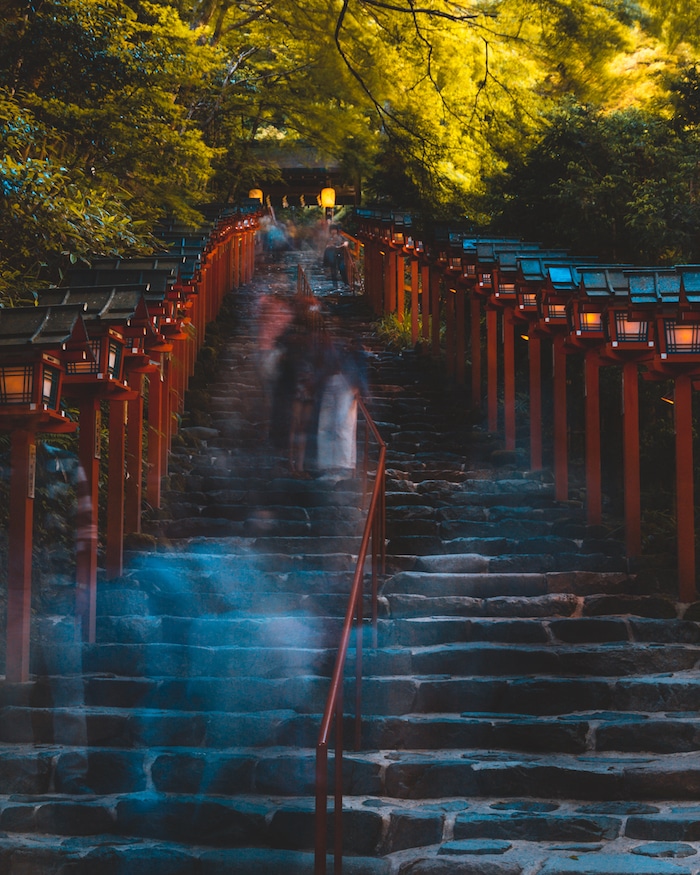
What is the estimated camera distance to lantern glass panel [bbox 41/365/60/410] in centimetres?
710

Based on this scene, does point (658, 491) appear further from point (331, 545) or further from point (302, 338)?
point (302, 338)

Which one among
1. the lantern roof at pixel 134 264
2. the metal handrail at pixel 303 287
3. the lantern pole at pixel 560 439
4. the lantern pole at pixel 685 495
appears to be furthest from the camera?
the metal handrail at pixel 303 287

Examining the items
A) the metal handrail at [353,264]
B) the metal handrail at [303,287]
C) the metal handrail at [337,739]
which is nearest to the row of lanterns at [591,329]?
the metal handrail at [337,739]

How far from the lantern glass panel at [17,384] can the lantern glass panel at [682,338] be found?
17.9 ft

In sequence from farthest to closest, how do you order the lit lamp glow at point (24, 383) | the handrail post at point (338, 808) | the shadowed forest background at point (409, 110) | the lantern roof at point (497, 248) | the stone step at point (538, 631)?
the lantern roof at point (497, 248) → the shadowed forest background at point (409, 110) → the stone step at point (538, 631) → the lit lamp glow at point (24, 383) → the handrail post at point (338, 808)

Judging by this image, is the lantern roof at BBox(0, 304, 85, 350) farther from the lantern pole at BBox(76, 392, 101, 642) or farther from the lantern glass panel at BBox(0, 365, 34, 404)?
the lantern pole at BBox(76, 392, 101, 642)

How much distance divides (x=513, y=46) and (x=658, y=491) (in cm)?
673

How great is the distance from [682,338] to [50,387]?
5407mm

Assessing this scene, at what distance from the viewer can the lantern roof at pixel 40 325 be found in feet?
22.7

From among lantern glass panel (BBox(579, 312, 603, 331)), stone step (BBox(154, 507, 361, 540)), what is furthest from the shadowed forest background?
lantern glass panel (BBox(579, 312, 603, 331))

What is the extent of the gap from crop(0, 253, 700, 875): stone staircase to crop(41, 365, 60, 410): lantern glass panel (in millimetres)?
1916

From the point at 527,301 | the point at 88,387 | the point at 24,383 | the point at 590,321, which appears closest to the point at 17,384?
the point at 24,383

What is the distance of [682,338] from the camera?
345 inches

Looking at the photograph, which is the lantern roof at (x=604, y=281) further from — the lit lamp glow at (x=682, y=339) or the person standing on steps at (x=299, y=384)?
the person standing on steps at (x=299, y=384)
